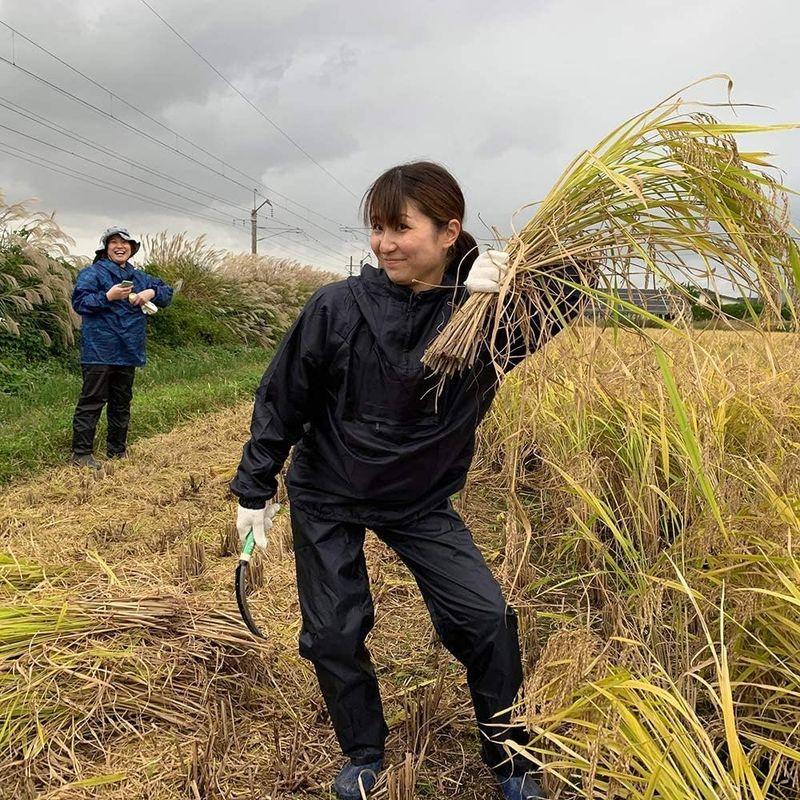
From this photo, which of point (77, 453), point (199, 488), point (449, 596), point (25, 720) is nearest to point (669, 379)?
point (449, 596)

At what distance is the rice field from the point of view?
145cm

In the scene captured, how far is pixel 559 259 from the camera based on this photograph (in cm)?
156

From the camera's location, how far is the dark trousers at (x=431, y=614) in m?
1.66

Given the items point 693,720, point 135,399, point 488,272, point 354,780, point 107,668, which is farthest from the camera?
point 135,399

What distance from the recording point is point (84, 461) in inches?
185

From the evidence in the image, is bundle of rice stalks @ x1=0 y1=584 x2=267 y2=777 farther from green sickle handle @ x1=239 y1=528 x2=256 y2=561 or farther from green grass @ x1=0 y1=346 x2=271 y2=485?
green grass @ x1=0 y1=346 x2=271 y2=485

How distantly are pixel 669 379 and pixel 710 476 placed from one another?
0.56m

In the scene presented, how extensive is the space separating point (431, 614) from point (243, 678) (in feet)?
2.28

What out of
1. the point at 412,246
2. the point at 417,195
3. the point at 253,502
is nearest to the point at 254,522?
the point at 253,502

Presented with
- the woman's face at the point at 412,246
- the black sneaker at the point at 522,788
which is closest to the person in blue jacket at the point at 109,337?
the woman's face at the point at 412,246

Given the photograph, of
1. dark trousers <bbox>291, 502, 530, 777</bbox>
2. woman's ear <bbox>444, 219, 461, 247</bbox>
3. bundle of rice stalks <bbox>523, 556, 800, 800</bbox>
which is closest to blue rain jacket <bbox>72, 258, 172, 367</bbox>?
dark trousers <bbox>291, 502, 530, 777</bbox>

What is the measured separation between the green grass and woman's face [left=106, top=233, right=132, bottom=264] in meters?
1.29

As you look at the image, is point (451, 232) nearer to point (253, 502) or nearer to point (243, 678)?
point (253, 502)

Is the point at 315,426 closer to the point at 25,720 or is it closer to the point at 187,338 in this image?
the point at 25,720
